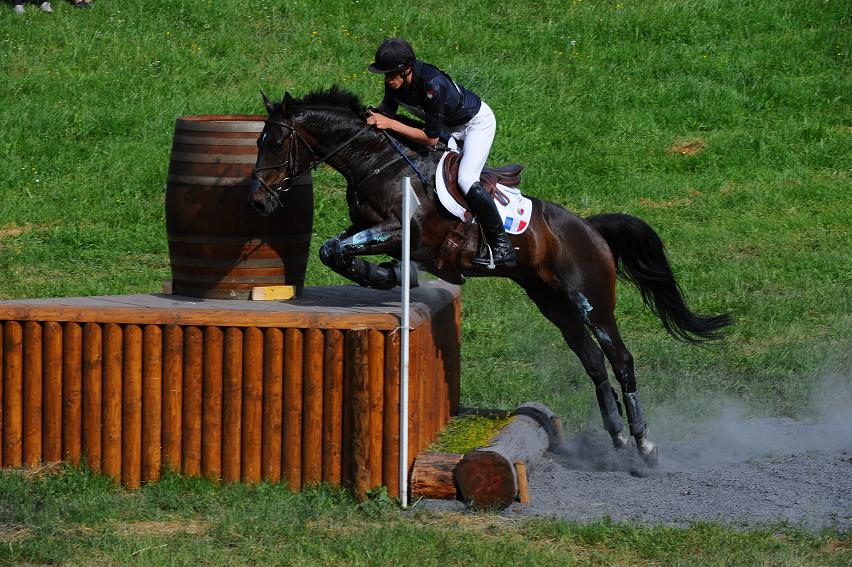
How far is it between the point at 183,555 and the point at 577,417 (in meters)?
3.86

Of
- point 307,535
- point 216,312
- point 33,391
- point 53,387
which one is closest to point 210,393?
point 216,312

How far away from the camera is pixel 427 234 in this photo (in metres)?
7.25

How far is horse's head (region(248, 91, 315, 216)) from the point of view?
6.93 metres

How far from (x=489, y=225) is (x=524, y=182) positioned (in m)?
7.30

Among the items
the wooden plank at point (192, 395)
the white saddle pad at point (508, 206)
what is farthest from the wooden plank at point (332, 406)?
the white saddle pad at point (508, 206)

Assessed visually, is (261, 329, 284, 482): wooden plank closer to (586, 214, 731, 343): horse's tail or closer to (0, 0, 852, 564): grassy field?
(0, 0, 852, 564): grassy field

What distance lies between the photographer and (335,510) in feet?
20.7

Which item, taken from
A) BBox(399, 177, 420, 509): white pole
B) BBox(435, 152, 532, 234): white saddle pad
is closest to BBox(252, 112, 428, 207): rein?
BBox(435, 152, 532, 234): white saddle pad

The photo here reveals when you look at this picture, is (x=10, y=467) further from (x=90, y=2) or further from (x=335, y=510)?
(x=90, y=2)

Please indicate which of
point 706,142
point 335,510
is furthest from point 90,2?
point 335,510

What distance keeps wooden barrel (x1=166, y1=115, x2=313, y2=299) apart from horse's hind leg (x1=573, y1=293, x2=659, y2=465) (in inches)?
70.4

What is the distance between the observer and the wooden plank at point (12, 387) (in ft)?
22.6

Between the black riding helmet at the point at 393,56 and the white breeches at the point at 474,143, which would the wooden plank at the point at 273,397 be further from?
the black riding helmet at the point at 393,56

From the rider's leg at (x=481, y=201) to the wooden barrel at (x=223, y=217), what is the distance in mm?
944
